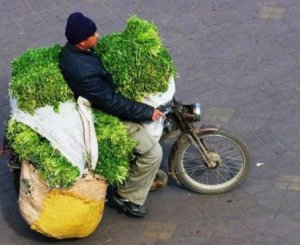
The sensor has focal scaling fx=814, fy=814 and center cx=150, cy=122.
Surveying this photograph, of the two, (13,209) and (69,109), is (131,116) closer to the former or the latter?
(69,109)

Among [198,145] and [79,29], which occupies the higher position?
[79,29]

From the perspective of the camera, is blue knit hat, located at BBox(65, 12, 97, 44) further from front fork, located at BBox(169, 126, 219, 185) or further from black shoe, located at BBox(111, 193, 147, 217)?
black shoe, located at BBox(111, 193, 147, 217)

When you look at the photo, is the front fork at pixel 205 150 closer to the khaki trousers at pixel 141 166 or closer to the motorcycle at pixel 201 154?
the motorcycle at pixel 201 154

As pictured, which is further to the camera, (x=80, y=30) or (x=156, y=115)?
(x=156, y=115)

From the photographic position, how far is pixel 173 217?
7508 mm

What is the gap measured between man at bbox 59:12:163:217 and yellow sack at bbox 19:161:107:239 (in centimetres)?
47

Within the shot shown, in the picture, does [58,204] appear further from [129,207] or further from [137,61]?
[137,61]

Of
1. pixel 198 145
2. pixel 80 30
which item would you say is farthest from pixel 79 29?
pixel 198 145

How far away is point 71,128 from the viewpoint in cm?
668

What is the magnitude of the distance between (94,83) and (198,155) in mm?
1584

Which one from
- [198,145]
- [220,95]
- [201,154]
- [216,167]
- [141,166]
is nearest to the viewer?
[141,166]

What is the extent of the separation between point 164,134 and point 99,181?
788 millimetres

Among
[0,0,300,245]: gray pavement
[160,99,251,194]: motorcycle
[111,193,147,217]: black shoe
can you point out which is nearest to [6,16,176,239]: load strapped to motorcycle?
[160,99,251,194]: motorcycle

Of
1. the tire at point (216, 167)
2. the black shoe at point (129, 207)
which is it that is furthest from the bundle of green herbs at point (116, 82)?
the tire at point (216, 167)
